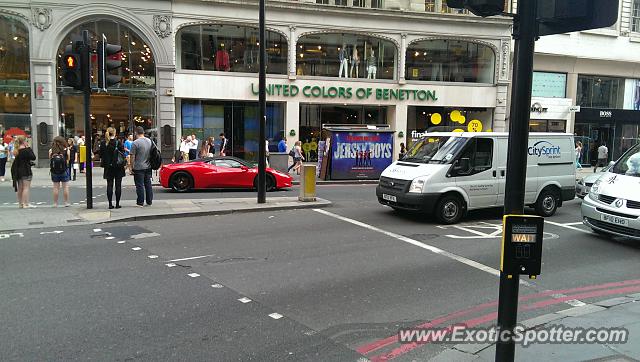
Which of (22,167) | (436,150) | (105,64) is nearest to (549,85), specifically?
(436,150)

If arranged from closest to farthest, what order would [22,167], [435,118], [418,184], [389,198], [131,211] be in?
[418,184] < [389,198] < [131,211] < [22,167] < [435,118]

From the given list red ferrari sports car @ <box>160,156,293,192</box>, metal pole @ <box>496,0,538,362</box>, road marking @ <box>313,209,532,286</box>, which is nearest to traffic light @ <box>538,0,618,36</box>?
metal pole @ <box>496,0,538,362</box>

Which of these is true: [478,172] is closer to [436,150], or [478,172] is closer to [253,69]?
[436,150]

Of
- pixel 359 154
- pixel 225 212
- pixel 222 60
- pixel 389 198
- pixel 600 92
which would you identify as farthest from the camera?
pixel 600 92

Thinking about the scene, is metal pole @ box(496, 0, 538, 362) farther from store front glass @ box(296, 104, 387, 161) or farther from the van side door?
A: store front glass @ box(296, 104, 387, 161)

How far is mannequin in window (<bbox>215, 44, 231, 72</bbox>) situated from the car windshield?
2150 cm

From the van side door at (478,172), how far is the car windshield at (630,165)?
2456 mm

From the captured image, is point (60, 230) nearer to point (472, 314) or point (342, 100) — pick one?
point (472, 314)

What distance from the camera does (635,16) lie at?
35000mm

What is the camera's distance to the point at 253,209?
12711 millimetres

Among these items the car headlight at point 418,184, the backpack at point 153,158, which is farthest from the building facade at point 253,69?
the backpack at point 153,158

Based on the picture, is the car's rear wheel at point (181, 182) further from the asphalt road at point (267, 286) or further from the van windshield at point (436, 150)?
the van windshield at point (436, 150)

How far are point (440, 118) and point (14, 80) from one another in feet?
76.0

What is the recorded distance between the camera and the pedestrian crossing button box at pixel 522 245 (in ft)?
11.0
